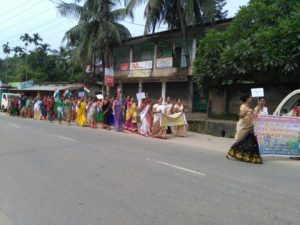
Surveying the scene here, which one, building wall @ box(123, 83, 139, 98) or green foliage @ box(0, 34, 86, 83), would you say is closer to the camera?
building wall @ box(123, 83, 139, 98)

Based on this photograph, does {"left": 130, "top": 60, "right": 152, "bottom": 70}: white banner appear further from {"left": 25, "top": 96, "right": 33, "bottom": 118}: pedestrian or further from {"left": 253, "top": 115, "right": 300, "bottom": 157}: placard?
{"left": 253, "top": 115, "right": 300, "bottom": 157}: placard

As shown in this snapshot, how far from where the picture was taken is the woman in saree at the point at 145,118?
1672 cm

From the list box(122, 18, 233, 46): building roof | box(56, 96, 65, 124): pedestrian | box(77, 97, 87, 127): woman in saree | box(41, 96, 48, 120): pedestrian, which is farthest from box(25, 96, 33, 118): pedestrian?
box(77, 97, 87, 127): woman in saree

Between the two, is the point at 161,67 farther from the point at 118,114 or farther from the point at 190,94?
the point at 118,114

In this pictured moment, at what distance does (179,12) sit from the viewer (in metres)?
23.8

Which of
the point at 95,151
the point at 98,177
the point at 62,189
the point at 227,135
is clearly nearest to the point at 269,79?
the point at 227,135

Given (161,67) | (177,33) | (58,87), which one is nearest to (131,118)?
(177,33)

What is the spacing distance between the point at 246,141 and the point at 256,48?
6586 millimetres

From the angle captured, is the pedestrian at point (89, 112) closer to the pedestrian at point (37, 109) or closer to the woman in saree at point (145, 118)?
the woman in saree at point (145, 118)

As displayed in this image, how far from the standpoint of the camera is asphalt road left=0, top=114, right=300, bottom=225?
16.8 feet

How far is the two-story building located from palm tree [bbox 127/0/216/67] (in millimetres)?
1169

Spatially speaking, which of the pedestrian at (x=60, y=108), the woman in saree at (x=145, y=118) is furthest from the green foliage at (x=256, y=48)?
the pedestrian at (x=60, y=108)

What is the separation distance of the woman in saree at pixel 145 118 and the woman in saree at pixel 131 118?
2.40 feet

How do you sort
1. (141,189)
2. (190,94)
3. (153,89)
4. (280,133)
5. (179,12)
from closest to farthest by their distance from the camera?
1. (141,189)
2. (280,133)
3. (179,12)
4. (190,94)
5. (153,89)
